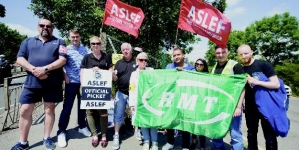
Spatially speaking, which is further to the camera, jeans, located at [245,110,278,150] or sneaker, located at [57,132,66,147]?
sneaker, located at [57,132,66,147]

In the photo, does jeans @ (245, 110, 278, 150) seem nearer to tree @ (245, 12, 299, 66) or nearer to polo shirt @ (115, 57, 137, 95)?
polo shirt @ (115, 57, 137, 95)

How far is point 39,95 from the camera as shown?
14.3ft

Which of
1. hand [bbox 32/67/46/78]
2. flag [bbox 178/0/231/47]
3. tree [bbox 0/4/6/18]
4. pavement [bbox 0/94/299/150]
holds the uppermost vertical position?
tree [bbox 0/4/6/18]

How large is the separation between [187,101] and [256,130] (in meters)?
1.24

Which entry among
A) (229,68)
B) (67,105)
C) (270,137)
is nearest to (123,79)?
(67,105)

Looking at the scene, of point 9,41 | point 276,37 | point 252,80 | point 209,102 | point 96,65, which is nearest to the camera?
point 252,80

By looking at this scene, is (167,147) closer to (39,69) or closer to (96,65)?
(96,65)

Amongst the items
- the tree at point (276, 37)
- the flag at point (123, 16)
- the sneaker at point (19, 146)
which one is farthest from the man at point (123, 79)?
the tree at point (276, 37)

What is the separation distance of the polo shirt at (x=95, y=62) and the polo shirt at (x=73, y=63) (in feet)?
1.12

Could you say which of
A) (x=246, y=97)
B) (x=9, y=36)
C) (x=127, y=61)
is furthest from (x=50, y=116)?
(x=9, y=36)

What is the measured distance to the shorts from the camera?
421cm

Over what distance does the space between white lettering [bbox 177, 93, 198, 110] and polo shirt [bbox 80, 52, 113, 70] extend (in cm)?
160

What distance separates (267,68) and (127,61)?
2.46m

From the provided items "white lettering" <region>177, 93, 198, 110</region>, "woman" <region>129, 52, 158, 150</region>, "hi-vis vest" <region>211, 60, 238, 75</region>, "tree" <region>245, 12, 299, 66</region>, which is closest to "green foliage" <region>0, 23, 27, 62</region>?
"tree" <region>245, 12, 299, 66</region>
